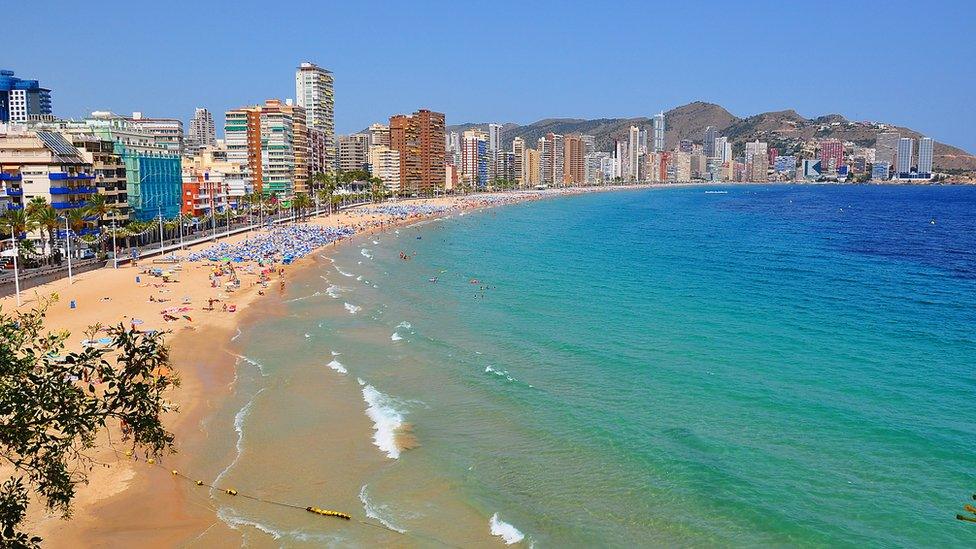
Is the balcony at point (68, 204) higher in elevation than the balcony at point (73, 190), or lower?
lower

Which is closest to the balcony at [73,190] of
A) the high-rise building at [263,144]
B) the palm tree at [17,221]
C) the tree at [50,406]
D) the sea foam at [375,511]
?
the palm tree at [17,221]

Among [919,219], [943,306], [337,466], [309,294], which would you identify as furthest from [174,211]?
[919,219]

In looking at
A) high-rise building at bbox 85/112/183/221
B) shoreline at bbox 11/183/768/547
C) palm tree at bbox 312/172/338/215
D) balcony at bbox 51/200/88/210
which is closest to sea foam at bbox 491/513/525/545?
shoreline at bbox 11/183/768/547

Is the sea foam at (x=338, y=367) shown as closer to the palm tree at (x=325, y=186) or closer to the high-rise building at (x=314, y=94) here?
the palm tree at (x=325, y=186)

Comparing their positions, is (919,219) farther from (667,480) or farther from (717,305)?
(667,480)

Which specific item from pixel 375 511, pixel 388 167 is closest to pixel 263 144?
pixel 388 167

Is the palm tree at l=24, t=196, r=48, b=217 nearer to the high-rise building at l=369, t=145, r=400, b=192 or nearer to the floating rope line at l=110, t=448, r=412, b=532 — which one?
the floating rope line at l=110, t=448, r=412, b=532

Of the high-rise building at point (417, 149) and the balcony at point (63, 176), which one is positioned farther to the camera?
the high-rise building at point (417, 149)
